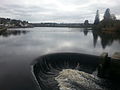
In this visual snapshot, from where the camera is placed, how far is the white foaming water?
7.35 meters

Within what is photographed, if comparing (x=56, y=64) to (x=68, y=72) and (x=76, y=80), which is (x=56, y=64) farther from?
(x=76, y=80)

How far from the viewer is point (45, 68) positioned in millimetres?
9719

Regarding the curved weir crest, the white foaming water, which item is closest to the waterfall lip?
the curved weir crest

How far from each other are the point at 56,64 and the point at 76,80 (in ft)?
10.1

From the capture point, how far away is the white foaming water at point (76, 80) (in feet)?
24.1

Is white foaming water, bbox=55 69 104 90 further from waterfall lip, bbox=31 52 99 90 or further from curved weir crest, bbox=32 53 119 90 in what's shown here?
waterfall lip, bbox=31 52 99 90

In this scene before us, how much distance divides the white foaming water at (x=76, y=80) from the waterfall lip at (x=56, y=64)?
436 millimetres

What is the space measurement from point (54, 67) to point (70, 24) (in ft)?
404

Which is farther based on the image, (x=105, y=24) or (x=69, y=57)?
(x=105, y=24)

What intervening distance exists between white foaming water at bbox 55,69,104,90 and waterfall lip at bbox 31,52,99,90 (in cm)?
44

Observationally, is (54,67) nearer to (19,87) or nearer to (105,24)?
(19,87)

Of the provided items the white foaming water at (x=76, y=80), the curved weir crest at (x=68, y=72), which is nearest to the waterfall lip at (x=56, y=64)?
the curved weir crest at (x=68, y=72)

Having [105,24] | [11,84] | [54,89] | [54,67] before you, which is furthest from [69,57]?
[105,24]

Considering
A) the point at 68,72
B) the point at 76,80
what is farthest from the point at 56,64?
the point at 76,80
